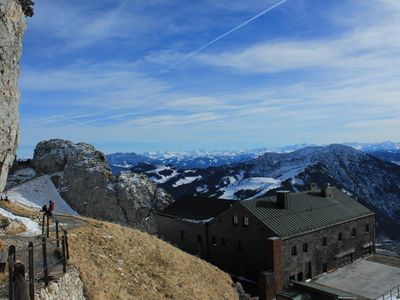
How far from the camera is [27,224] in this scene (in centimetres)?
2738

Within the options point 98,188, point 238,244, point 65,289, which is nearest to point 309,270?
point 238,244

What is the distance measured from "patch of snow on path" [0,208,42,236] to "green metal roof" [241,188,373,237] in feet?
81.1

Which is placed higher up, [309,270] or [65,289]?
[65,289]

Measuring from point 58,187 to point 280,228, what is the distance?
4216 centimetres

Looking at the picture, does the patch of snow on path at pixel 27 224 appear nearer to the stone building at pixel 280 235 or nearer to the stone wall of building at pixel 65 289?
the stone wall of building at pixel 65 289

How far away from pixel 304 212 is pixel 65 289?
121 feet

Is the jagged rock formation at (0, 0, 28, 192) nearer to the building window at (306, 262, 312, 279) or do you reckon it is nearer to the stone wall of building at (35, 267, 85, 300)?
the stone wall of building at (35, 267, 85, 300)

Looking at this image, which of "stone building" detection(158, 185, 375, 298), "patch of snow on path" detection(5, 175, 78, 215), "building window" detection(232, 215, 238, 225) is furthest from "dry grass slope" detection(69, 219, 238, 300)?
"patch of snow on path" detection(5, 175, 78, 215)

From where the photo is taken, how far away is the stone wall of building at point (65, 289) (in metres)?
14.8

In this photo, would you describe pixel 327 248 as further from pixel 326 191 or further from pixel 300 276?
pixel 326 191

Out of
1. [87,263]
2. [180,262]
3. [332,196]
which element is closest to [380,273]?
[332,196]

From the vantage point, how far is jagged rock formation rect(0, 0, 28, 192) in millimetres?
19328

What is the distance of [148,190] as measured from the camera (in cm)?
7269

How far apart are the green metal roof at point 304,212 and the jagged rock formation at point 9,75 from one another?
29674 millimetres
